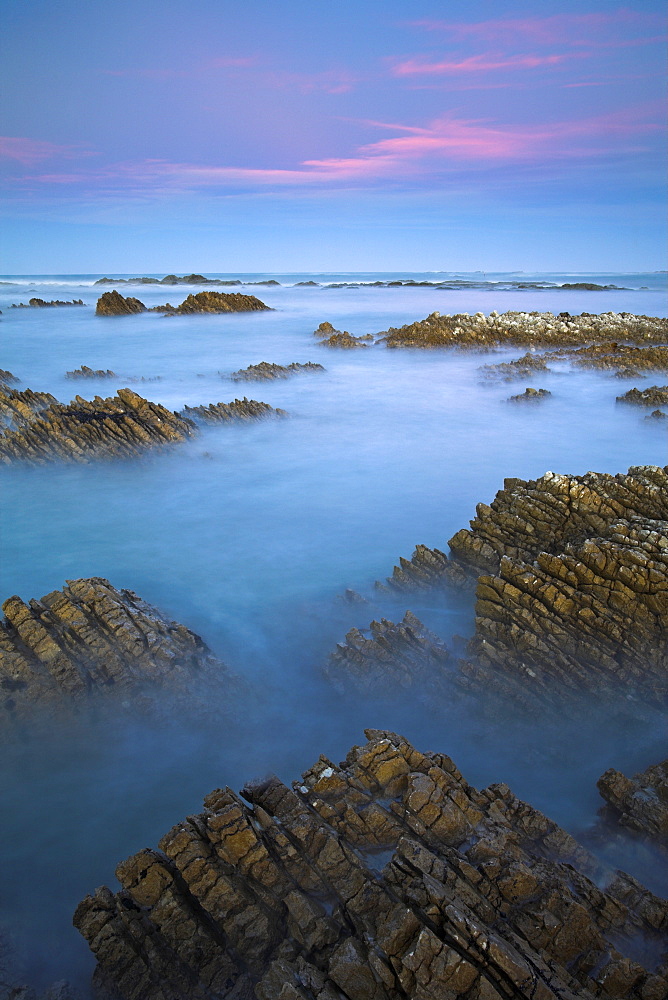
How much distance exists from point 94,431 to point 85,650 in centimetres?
1020

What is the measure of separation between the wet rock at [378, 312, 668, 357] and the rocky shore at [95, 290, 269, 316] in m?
22.6

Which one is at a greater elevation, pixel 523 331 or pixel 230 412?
pixel 523 331

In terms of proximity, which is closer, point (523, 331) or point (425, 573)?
point (425, 573)

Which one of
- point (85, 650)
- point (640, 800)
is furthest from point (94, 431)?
point (640, 800)

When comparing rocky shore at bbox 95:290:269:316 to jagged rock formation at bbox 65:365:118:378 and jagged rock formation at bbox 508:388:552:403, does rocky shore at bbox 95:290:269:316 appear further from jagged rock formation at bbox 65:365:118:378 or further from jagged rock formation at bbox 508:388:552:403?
jagged rock formation at bbox 508:388:552:403

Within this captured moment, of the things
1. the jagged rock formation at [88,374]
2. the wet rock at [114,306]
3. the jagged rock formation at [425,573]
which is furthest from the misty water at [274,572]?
the wet rock at [114,306]

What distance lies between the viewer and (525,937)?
391 cm

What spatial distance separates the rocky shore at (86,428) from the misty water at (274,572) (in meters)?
0.72

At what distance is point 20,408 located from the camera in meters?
17.2

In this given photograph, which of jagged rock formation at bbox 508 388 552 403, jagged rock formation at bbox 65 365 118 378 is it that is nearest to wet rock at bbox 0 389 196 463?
jagged rock formation at bbox 65 365 118 378

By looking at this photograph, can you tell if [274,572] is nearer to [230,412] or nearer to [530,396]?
[230,412]

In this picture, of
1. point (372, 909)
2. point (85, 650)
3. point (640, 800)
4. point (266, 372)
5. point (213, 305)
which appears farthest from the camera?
point (213, 305)

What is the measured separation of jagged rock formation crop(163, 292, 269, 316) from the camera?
49.8 meters

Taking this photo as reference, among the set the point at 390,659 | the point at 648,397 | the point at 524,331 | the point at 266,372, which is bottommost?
the point at 390,659
